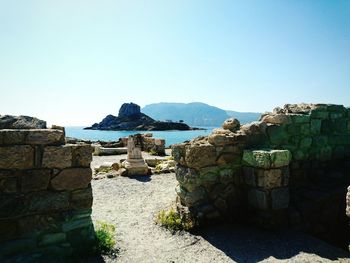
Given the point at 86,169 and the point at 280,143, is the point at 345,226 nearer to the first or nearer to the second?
the point at 280,143

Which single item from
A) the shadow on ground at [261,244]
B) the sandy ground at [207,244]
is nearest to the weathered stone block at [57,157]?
the sandy ground at [207,244]

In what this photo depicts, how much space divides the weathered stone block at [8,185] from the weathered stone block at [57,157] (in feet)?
1.59

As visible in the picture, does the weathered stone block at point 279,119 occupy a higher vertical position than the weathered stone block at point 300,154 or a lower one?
higher

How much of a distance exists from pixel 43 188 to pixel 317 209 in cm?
591

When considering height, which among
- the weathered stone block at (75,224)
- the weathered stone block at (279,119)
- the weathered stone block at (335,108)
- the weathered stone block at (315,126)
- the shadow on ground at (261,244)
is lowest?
the shadow on ground at (261,244)

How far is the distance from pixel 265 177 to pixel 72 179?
149 inches

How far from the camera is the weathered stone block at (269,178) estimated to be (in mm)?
5891

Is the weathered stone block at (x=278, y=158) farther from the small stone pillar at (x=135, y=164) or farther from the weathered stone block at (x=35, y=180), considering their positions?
the small stone pillar at (x=135, y=164)

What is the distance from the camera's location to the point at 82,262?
4.54m

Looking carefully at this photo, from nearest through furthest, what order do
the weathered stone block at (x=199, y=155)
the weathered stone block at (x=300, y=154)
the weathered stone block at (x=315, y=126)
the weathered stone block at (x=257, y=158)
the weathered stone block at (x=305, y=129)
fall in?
the weathered stone block at (x=257, y=158) → the weathered stone block at (x=199, y=155) → the weathered stone block at (x=300, y=154) → the weathered stone block at (x=305, y=129) → the weathered stone block at (x=315, y=126)

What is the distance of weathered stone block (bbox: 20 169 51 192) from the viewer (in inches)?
174

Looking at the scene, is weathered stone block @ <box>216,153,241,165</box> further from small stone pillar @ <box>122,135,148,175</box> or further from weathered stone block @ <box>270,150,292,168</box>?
small stone pillar @ <box>122,135,148,175</box>

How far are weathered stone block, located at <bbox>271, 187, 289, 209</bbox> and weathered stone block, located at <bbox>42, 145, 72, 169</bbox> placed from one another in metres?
4.11

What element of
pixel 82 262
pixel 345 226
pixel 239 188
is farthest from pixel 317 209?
pixel 82 262
